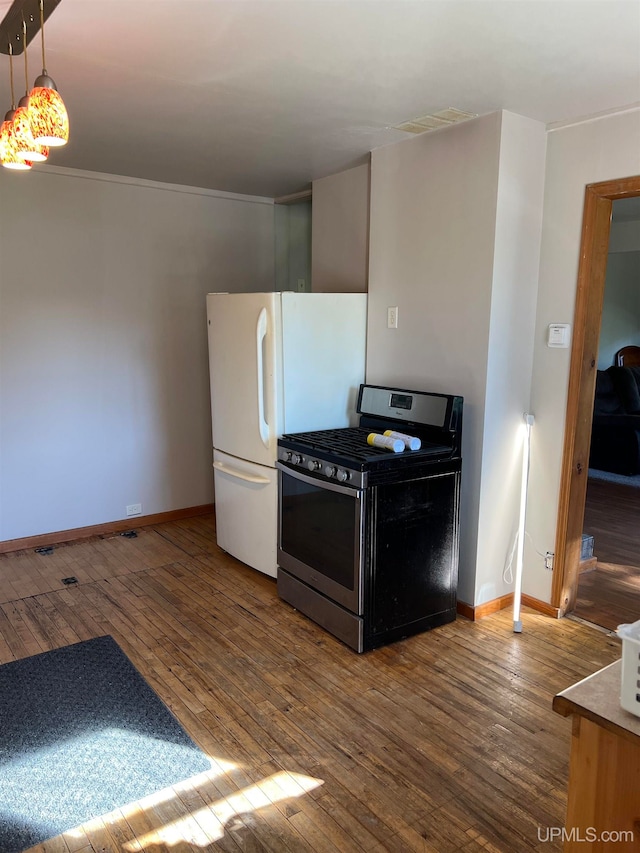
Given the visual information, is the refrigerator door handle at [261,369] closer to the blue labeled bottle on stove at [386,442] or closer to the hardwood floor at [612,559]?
Answer: the blue labeled bottle on stove at [386,442]

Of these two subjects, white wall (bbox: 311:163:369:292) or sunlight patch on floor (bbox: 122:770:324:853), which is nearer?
sunlight patch on floor (bbox: 122:770:324:853)

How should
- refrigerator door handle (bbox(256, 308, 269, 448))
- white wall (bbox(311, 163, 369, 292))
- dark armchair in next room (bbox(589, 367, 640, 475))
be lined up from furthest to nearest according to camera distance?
dark armchair in next room (bbox(589, 367, 640, 475)), white wall (bbox(311, 163, 369, 292)), refrigerator door handle (bbox(256, 308, 269, 448))

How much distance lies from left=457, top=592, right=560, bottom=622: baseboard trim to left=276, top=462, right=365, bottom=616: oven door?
0.72m

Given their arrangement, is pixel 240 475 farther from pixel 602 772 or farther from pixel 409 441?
pixel 602 772

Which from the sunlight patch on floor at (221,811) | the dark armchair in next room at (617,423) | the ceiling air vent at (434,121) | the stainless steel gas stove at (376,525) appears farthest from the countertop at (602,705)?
the dark armchair in next room at (617,423)

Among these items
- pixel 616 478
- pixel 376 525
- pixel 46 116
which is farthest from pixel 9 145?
pixel 616 478

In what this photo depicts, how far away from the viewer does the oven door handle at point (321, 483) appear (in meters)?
2.72

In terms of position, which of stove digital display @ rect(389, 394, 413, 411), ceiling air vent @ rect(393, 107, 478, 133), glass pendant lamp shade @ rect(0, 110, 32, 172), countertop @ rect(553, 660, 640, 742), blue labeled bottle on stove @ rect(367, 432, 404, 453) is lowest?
countertop @ rect(553, 660, 640, 742)

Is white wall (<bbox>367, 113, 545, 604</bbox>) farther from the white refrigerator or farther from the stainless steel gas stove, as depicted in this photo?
the white refrigerator

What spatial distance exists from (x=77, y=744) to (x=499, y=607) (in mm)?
2118

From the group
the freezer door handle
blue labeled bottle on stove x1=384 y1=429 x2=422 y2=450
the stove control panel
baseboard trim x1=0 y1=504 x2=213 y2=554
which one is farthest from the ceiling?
baseboard trim x1=0 y1=504 x2=213 y2=554

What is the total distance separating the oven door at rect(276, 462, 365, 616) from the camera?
2.75 metres

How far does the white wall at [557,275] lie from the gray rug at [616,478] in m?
3.10

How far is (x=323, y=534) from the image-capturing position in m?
2.98
